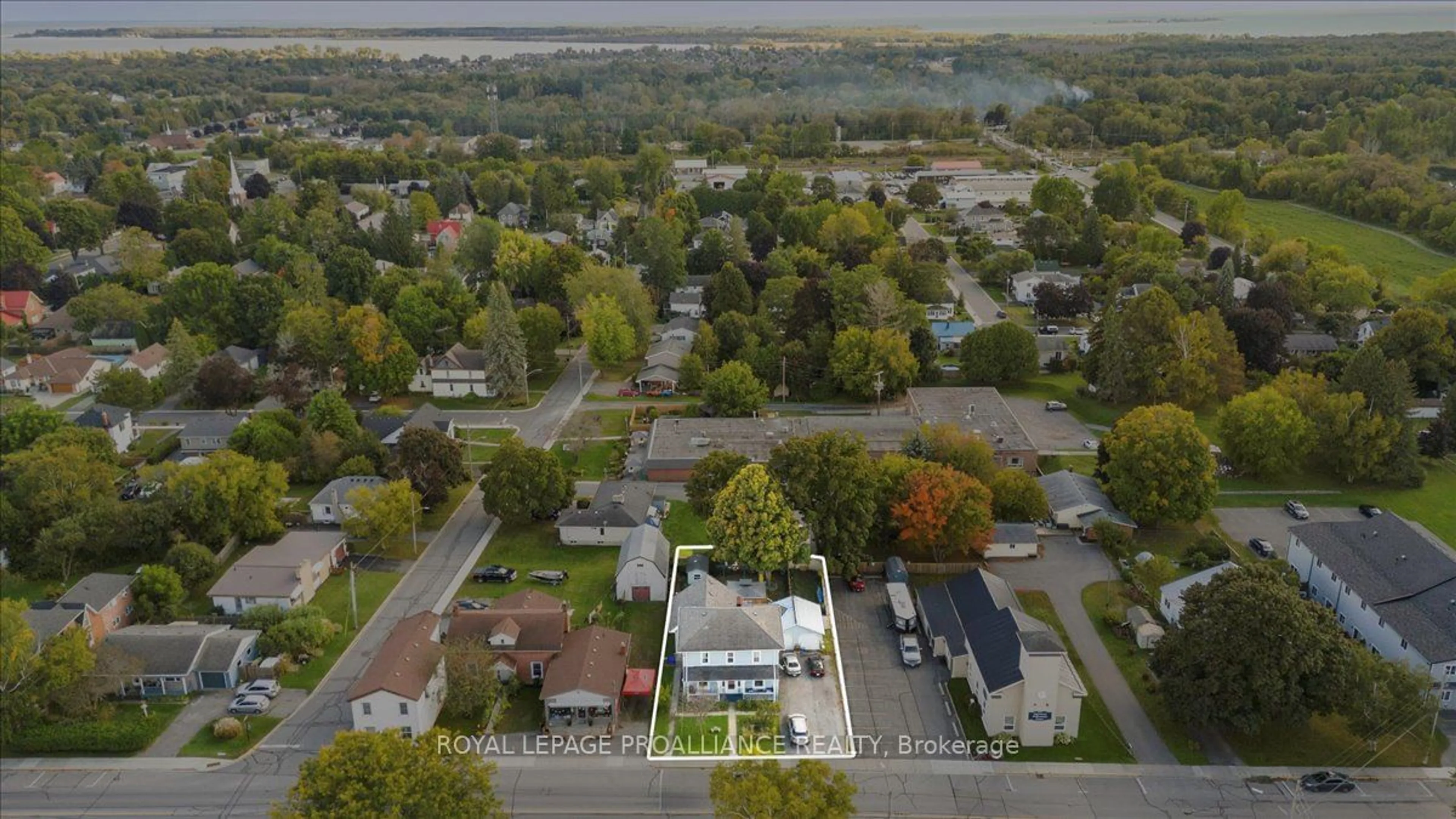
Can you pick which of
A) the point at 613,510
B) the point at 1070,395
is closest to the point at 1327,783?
the point at 613,510

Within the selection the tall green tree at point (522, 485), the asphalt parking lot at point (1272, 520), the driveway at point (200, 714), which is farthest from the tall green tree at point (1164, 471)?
the driveway at point (200, 714)

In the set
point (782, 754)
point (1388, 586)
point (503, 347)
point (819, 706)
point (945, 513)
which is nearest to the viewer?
point (782, 754)

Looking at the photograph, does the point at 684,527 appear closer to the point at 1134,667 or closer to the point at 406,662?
the point at 406,662

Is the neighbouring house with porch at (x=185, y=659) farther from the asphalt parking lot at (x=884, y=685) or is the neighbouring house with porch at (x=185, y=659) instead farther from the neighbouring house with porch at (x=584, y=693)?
the asphalt parking lot at (x=884, y=685)

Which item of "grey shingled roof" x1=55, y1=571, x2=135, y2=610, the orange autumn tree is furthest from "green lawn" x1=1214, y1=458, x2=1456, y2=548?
"grey shingled roof" x1=55, y1=571, x2=135, y2=610

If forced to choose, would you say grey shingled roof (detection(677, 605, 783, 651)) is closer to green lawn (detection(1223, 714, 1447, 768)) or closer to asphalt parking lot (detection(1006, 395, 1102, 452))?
green lawn (detection(1223, 714, 1447, 768))

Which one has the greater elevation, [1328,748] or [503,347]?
[503,347]
